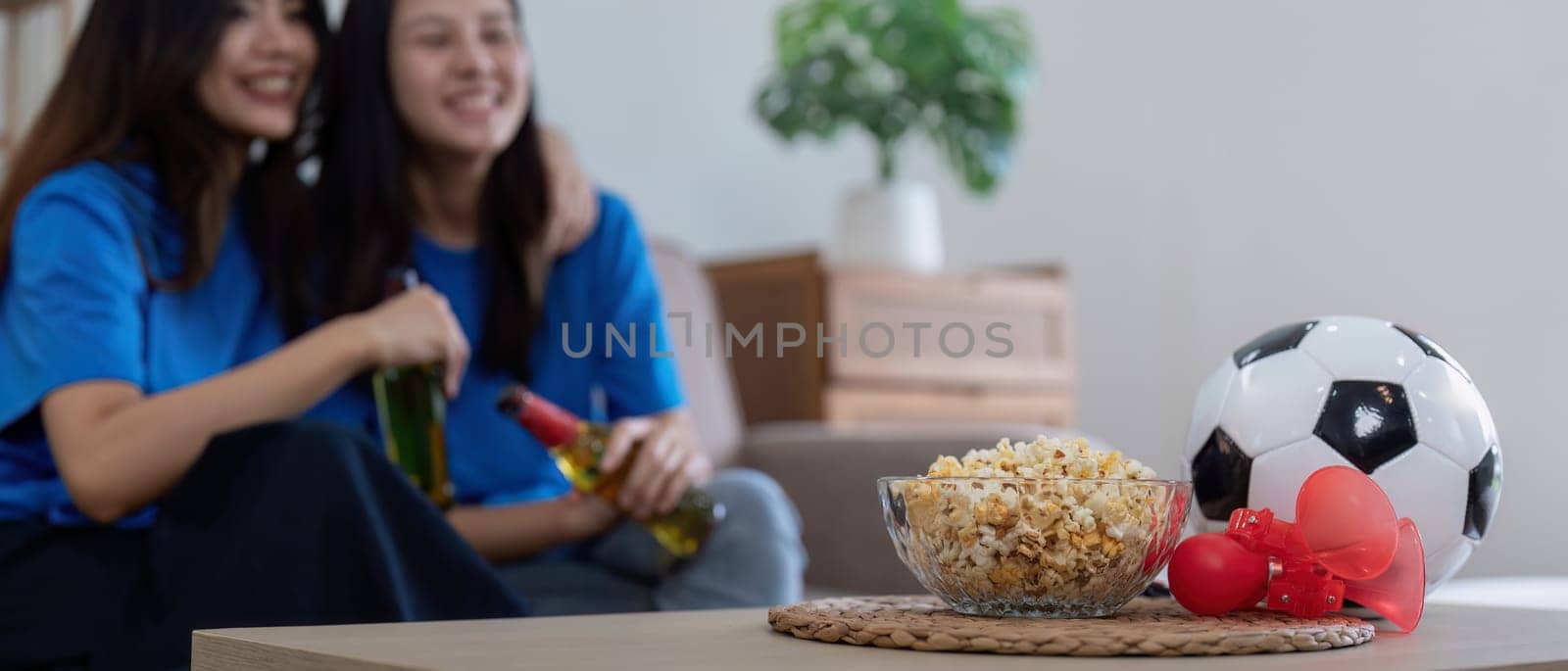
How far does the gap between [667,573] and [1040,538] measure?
0.72 meters

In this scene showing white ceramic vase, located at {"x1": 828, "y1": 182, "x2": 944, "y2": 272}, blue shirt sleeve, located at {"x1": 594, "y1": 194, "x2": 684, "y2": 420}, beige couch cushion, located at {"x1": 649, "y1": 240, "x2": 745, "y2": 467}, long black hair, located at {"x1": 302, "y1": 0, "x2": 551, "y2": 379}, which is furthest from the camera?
white ceramic vase, located at {"x1": 828, "y1": 182, "x2": 944, "y2": 272}

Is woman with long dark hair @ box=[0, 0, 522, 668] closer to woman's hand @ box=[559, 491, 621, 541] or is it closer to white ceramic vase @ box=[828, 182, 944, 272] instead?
woman's hand @ box=[559, 491, 621, 541]

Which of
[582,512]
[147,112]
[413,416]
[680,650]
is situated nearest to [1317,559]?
[680,650]

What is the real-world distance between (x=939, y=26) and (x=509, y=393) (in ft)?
5.45

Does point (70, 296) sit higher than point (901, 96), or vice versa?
point (901, 96)

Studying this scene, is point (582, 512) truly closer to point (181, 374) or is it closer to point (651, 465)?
point (651, 465)

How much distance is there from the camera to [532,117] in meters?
1.59

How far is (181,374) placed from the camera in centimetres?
132

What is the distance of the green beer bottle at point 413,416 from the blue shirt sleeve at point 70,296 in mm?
209

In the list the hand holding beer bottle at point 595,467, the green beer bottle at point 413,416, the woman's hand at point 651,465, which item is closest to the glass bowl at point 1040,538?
the hand holding beer bottle at point 595,467

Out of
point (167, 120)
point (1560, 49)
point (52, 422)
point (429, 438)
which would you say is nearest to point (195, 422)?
point (52, 422)

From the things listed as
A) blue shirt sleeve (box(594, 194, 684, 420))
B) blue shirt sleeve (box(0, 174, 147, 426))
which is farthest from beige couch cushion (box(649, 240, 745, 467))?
blue shirt sleeve (box(0, 174, 147, 426))

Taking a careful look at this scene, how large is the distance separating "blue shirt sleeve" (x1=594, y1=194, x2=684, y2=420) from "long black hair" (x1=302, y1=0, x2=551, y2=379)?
0.30 feet

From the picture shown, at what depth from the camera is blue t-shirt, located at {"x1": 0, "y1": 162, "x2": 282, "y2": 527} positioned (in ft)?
3.95
